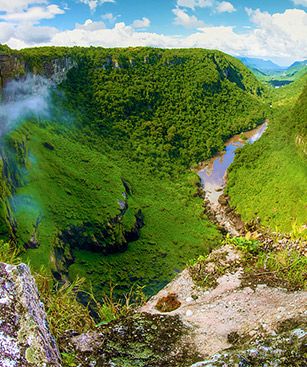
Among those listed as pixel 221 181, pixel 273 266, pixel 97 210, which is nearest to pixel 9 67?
pixel 97 210

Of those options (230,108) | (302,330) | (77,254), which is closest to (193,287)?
(302,330)

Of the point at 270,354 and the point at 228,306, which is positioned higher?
the point at 270,354

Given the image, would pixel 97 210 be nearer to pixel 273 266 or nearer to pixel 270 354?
pixel 273 266

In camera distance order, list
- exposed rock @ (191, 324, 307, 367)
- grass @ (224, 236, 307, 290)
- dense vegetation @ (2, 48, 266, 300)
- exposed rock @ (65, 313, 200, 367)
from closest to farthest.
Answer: exposed rock @ (191, 324, 307, 367)
exposed rock @ (65, 313, 200, 367)
grass @ (224, 236, 307, 290)
dense vegetation @ (2, 48, 266, 300)

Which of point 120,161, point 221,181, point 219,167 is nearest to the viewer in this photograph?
point 120,161

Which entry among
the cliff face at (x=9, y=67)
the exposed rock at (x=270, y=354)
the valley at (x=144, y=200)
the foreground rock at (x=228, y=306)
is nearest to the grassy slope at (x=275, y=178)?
the valley at (x=144, y=200)

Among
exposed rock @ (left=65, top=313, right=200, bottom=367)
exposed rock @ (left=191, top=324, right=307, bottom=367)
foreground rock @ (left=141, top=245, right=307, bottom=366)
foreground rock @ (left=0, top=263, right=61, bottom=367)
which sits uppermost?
foreground rock @ (left=0, top=263, right=61, bottom=367)

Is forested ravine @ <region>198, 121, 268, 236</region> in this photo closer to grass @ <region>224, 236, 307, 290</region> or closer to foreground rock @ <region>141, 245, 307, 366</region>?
grass @ <region>224, 236, 307, 290</region>

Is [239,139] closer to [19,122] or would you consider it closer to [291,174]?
[291,174]

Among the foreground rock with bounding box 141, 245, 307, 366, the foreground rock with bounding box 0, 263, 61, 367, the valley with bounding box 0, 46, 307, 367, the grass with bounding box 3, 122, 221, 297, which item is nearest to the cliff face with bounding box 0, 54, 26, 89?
the valley with bounding box 0, 46, 307, 367
